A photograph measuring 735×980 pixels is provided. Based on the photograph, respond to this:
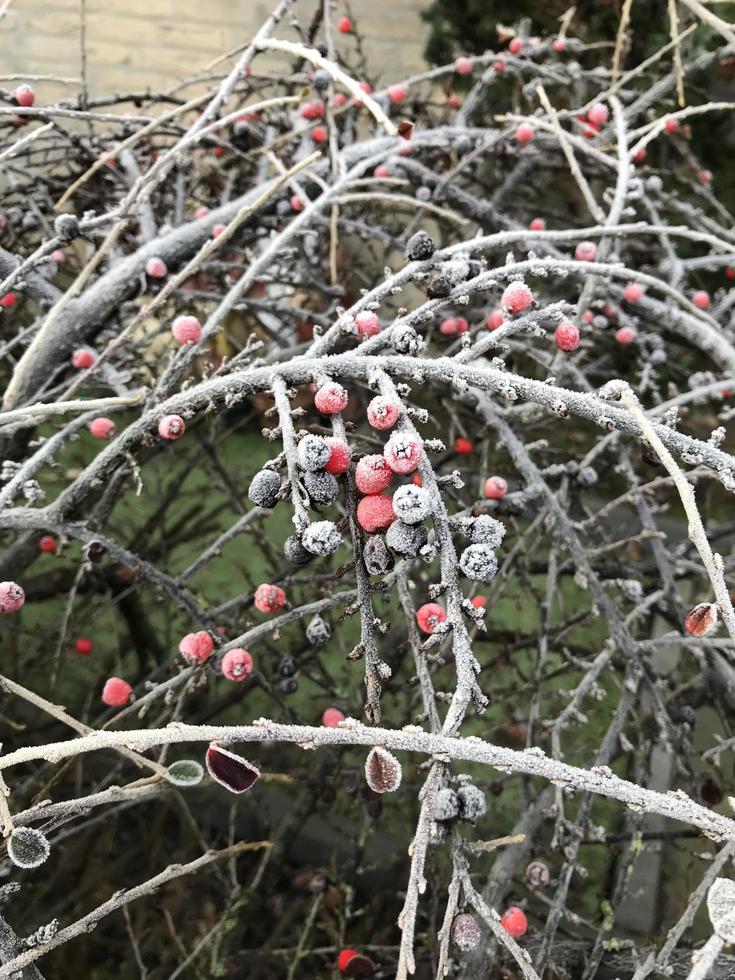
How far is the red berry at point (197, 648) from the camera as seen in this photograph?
2.89 ft

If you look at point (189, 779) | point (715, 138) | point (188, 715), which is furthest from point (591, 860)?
point (715, 138)

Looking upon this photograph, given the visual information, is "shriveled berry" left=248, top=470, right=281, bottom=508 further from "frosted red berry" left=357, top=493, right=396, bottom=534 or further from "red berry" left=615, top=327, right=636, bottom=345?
"red berry" left=615, top=327, right=636, bottom=345

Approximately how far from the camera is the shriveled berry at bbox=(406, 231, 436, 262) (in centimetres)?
79

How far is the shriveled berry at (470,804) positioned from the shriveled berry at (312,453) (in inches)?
12.9

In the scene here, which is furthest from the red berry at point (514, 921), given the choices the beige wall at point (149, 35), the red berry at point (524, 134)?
the beige wall at point (149, 35)

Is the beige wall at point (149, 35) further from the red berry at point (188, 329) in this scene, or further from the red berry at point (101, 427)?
the red berry at point (188, 329)

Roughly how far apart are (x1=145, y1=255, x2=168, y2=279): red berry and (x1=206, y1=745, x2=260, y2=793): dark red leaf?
0.91 meters

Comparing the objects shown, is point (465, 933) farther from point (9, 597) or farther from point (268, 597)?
point (9, 597)

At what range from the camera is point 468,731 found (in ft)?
8.42

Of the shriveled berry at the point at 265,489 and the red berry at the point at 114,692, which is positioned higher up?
the shriveled berry at the point at 265,489

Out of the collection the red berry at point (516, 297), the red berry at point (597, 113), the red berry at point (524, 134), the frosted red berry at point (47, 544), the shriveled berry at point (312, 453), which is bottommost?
the frosted red berry at point (47, 544)

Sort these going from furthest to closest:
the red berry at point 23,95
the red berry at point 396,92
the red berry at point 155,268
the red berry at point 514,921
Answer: the red berry at point 396,92, the red berry at point 23,95, the red berry at point 155,268, the red berry at point 514,921

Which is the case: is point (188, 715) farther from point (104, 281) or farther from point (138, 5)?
point (138, 5)

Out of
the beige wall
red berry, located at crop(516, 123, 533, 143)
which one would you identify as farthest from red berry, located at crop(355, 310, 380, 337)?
the beige wall
